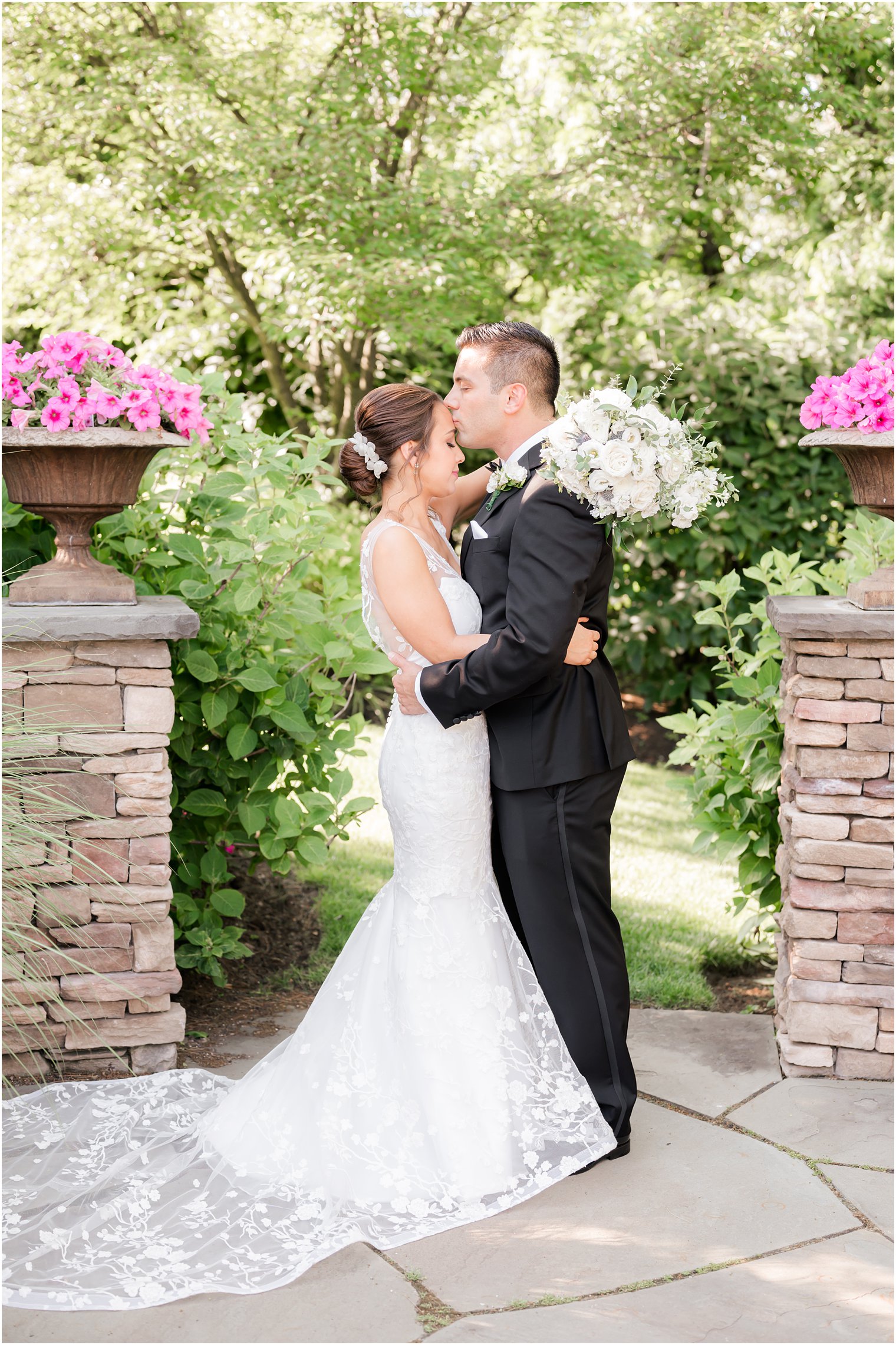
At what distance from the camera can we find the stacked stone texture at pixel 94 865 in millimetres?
3338

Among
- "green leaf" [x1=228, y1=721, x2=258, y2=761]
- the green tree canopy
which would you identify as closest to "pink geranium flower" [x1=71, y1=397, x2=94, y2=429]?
"green leaf" [x1=228, y1=721, x2=258, y2=761]

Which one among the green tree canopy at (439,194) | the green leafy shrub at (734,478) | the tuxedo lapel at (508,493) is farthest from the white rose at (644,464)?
the green leafy shrub at (734,478)

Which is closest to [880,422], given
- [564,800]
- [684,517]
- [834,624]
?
[834,624]

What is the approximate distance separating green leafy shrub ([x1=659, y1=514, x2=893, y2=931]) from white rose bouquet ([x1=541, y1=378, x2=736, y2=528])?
1070 millimetres

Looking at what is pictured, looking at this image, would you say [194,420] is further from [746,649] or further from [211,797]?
[746,649]

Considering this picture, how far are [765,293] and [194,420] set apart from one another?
24.4 feet

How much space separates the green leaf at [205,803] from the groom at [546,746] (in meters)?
1.05

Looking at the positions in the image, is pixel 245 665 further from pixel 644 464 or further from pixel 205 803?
pixel 644 464

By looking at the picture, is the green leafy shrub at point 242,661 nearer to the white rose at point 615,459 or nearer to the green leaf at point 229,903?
the green leaf at point 229,903

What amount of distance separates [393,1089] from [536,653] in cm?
113

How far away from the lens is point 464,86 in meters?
7.44

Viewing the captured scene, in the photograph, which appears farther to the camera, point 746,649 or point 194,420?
point 746,649

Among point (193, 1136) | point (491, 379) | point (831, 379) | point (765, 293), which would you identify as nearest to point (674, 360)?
point (765, 293)

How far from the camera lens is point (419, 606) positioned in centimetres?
299
